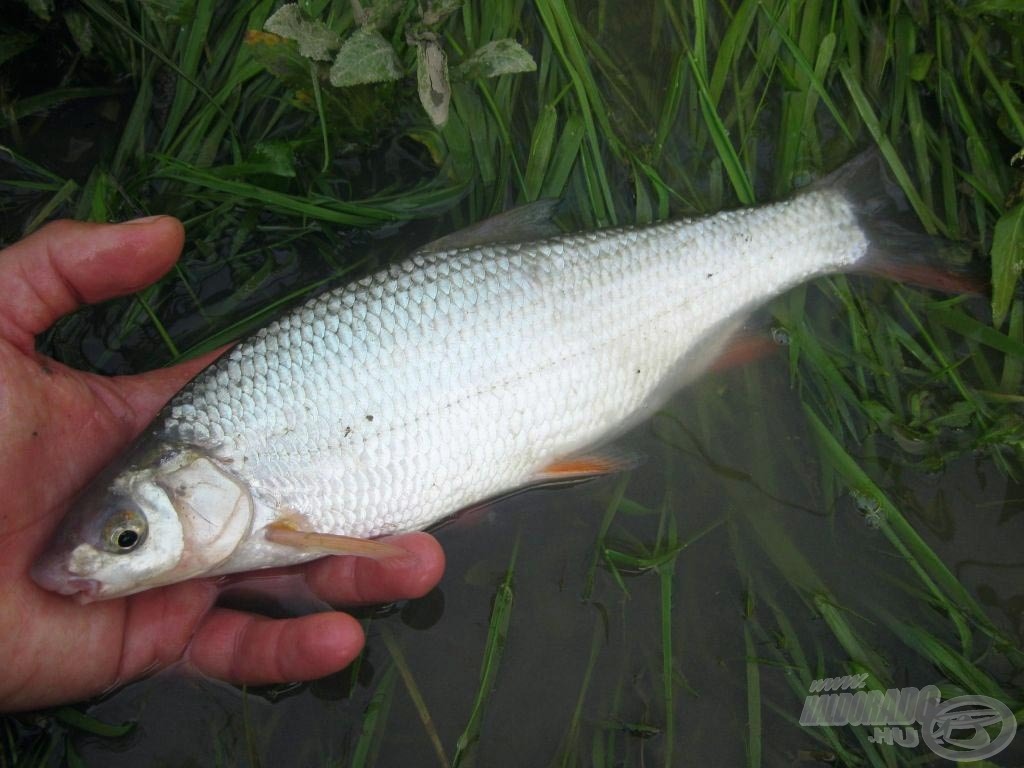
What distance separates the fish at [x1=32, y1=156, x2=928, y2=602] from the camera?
1.83 m

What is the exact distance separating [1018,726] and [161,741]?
235cm

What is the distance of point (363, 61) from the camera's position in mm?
2045

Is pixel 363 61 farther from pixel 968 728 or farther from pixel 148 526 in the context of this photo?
pixel 968 728

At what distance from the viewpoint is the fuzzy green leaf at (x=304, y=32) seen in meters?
1.99

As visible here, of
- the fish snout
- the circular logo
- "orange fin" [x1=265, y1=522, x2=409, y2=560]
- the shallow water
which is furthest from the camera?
the shallow water

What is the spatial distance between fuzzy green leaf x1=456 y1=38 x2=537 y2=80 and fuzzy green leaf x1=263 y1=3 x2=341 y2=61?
1.27 feet

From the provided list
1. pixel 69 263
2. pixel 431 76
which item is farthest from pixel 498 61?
pixel 69 263

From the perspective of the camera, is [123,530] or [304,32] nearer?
[123,530]

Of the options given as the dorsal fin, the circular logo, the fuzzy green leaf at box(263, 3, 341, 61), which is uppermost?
the fuzzy green leaf at box(263, 3, 341, 61)

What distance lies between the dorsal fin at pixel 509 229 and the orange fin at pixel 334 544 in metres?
0.85

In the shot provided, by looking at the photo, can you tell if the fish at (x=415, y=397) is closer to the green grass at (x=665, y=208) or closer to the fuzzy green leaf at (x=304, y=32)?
the green grass at (x=665, y=208)

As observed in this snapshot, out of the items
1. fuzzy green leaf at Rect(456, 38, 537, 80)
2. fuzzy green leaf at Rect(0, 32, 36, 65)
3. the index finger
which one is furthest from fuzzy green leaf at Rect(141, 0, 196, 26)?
fuzzy green leaf at Rect(456, 38, 537, 80)

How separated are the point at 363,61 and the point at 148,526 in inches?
53.4

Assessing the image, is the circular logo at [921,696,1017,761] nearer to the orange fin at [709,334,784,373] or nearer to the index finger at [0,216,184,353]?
the orange fin at [709,334,784,373]
